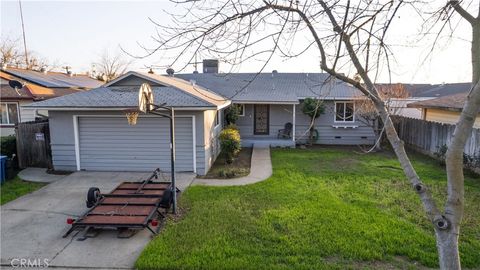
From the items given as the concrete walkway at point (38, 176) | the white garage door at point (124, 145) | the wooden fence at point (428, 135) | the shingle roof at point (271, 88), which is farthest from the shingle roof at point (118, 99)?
the wooden fence at point (428, 135)

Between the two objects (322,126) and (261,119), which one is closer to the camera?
(322,126)

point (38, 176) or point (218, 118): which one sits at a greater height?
point (218, 118)

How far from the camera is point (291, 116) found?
1719cm

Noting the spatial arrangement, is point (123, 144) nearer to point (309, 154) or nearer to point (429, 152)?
point (309, 154)

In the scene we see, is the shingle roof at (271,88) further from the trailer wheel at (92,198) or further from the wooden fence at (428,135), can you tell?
the trailer wheel at (92,198)

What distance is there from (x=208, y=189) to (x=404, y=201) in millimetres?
4838

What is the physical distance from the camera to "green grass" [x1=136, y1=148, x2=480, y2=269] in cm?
489

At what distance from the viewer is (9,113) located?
15867 millimetres

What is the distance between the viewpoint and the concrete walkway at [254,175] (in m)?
9.40

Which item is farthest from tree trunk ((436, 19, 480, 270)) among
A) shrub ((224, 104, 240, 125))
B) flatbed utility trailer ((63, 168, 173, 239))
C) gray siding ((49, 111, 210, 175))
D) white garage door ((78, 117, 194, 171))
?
shrub ((224, 104, 240, 125))

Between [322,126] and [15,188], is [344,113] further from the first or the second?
[15,188]

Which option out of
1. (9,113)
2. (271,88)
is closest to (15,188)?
(9,113)

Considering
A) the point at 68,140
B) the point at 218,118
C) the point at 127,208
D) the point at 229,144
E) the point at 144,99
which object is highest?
the point at 144,99

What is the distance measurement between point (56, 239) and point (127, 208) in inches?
51.8
